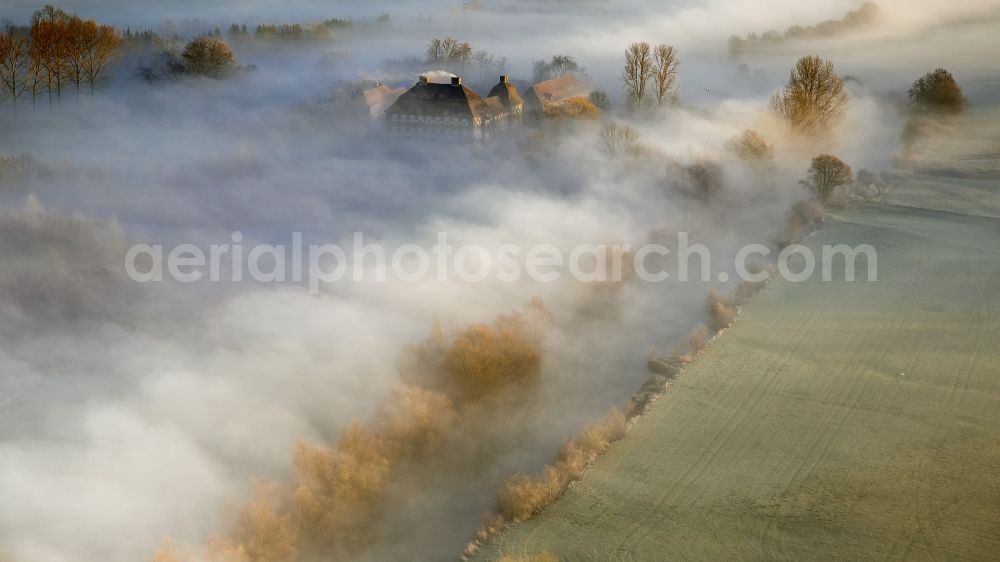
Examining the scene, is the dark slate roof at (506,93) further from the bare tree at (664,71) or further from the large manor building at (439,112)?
the bare tree at (664,71)

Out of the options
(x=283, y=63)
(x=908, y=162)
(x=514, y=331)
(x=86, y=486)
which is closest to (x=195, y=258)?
(x=514, y=331)

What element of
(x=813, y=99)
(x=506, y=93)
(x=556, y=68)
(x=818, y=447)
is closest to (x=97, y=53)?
(x=506, y=93)

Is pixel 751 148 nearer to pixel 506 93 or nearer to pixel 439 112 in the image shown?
pixel 506 93

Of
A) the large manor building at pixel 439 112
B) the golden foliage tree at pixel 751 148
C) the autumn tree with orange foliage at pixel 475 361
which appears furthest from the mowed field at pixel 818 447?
the large manor building at pixel 439 112

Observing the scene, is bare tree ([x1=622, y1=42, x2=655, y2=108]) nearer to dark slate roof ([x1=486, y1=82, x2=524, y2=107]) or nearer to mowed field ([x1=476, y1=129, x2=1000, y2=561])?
dark slate roof ([x1=486, y1=82, x2=524, y2=107])

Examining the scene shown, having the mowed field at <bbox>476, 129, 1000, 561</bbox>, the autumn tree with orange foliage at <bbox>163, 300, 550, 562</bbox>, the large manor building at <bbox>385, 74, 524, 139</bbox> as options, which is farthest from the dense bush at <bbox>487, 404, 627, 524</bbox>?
the large manor building at <bbox>385, 74, 524, 139</bbox>

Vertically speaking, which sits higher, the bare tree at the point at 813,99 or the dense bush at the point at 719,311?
the bare tree at the point at 813,99

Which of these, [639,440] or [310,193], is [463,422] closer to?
[639,440]
